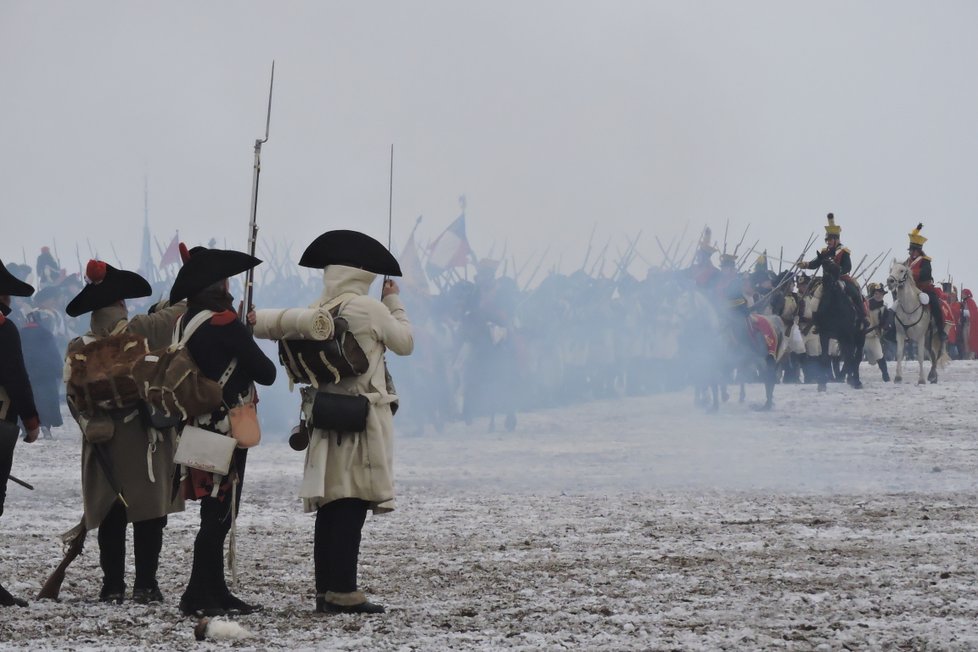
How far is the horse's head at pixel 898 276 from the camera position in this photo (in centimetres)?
2641

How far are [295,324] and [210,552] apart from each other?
1.12 metres

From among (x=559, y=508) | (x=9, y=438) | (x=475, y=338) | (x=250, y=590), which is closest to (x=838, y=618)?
(x=250, y=590)

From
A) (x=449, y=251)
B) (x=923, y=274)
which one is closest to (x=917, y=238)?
(x=923, y=274)

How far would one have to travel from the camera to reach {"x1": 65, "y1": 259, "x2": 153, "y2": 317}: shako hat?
7.59 m

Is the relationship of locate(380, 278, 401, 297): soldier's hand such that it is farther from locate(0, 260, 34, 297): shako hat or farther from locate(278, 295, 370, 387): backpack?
locate(0, 260, 34, 297): shako hat

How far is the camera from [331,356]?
6.89 m

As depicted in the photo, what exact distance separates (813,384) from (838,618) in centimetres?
2138

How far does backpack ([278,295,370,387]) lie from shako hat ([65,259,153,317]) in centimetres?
103

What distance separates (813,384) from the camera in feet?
91.1

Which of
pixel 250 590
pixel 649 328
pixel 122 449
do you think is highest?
pixel 649 328

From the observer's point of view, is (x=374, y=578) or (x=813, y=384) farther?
(x=813, y=384)

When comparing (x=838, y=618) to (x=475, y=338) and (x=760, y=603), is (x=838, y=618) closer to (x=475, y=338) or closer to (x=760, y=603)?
(x=760, y=603)

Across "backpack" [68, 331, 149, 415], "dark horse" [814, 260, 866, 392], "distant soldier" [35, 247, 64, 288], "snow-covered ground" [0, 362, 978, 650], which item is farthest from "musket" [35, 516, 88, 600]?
"distant soldier" [35, 247, 64, 288]

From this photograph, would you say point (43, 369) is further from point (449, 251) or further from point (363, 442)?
point (363, 442)
